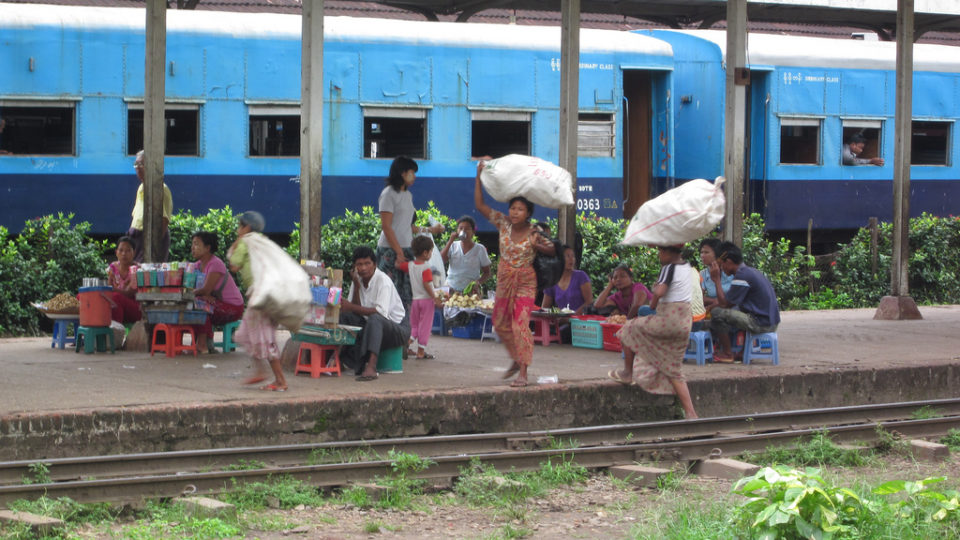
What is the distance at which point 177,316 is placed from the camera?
376 inches

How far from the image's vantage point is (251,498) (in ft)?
20.2

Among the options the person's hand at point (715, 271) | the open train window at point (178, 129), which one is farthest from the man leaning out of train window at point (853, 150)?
the open train window at point (178, 129)

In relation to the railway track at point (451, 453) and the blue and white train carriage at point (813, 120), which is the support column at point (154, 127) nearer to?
the railway track at point (451, 453)

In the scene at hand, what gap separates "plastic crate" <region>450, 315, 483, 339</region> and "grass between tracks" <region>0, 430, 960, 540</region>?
4.61 meters

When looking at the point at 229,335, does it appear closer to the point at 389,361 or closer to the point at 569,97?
the point at 389,361

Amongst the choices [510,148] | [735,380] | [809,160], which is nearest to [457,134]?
[510,148]

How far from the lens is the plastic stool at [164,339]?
31.6 ft

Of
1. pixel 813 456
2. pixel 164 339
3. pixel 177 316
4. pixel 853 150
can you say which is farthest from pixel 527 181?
pixel 853 150

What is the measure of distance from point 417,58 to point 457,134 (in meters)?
1.06

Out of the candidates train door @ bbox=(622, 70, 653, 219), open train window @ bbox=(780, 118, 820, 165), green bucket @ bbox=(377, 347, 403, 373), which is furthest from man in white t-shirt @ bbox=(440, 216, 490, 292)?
open train window @ bbox=(780, 118, 820, 165)

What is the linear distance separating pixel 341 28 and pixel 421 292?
557 cm

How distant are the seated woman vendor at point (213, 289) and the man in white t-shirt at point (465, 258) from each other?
275cm

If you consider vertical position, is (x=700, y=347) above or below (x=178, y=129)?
below

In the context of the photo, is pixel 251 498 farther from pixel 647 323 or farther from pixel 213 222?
pixel 213 222
